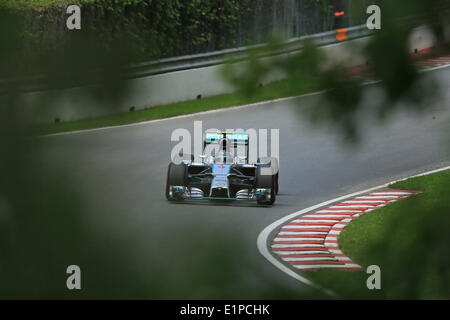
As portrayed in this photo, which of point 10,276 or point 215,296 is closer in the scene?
point 10,276

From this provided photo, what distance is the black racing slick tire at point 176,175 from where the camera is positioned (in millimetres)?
13711

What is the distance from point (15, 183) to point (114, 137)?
0.19m

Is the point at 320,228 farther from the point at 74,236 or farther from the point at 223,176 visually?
the point at 74,236

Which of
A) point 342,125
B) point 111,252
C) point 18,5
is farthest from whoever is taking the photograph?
point 342,125

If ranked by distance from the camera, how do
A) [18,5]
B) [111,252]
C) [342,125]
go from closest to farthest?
[18,5] → [111,252] → [342,125]

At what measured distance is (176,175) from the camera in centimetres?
1375

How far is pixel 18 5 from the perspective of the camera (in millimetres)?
1415

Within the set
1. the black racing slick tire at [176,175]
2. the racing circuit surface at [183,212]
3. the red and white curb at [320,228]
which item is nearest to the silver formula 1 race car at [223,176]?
the black racing slick tire at [176,175]

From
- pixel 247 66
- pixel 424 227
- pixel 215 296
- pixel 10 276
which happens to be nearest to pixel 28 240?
pixel 10 276

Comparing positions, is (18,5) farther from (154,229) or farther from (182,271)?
(182,271)

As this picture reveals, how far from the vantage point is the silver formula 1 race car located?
538 inches

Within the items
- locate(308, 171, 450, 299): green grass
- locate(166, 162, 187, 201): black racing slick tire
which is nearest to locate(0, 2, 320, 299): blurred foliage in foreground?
locate(308, 171, 450, 299): green grass

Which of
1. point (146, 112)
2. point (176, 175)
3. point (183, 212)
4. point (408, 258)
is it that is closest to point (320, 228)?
point (176, 175)

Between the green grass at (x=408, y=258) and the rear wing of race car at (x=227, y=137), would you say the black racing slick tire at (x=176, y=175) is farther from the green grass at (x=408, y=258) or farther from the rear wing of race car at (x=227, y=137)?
the green grass at (x=408, y=258)
